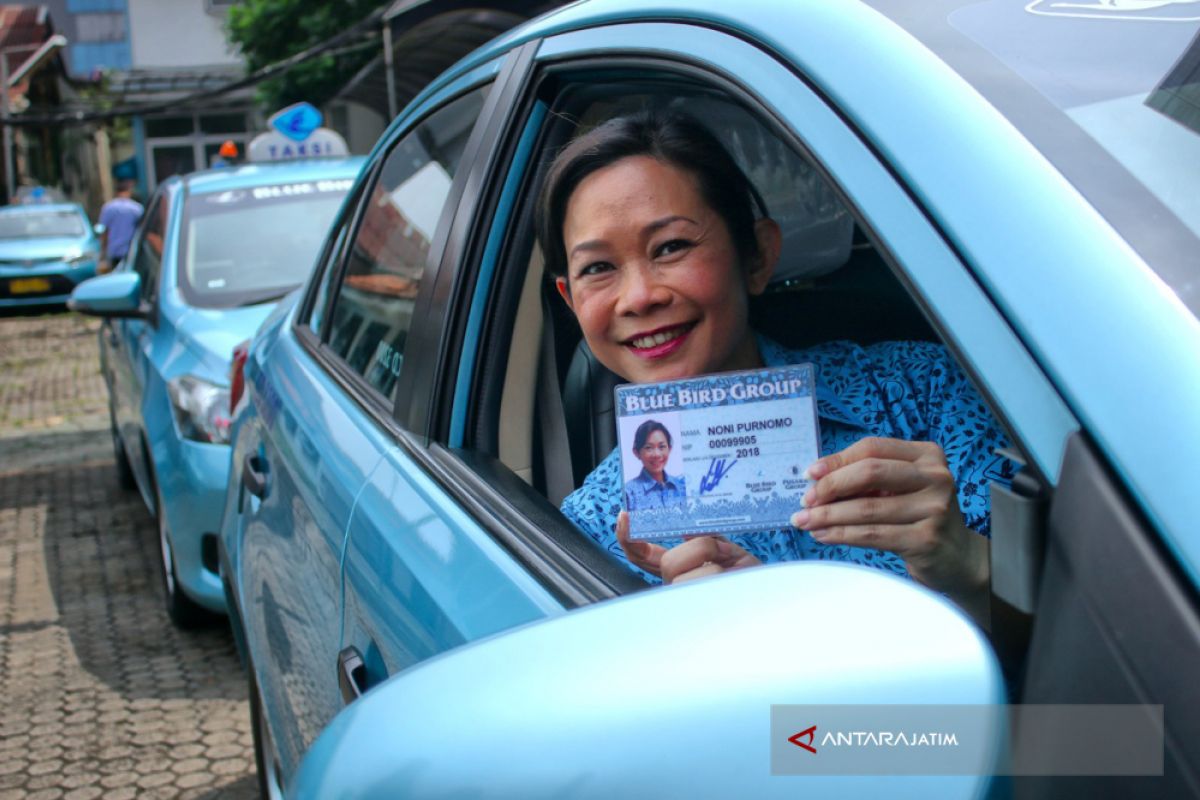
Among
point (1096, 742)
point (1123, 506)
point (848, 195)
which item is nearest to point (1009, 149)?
point (848, 195)

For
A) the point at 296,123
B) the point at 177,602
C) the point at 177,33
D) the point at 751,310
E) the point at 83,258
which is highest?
the point at 177,33

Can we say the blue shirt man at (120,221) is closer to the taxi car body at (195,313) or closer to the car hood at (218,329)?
the taxi car body at (195,313)

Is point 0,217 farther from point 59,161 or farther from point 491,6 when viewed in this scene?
point 59,161

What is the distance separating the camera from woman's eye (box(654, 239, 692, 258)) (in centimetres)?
166

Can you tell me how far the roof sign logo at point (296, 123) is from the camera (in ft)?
32.9

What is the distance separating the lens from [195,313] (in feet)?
17.7

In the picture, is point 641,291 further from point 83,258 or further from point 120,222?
point 83,258

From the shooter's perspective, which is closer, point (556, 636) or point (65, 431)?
point (556, 636)

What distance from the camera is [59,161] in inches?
1774

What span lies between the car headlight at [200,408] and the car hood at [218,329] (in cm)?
9

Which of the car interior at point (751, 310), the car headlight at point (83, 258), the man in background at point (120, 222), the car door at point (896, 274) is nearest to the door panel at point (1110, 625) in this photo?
the car door at point (896, 274)

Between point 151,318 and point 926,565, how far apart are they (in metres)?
4.93

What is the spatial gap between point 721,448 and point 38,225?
19.8 metres

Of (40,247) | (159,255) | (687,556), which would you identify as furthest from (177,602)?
(40,247)
